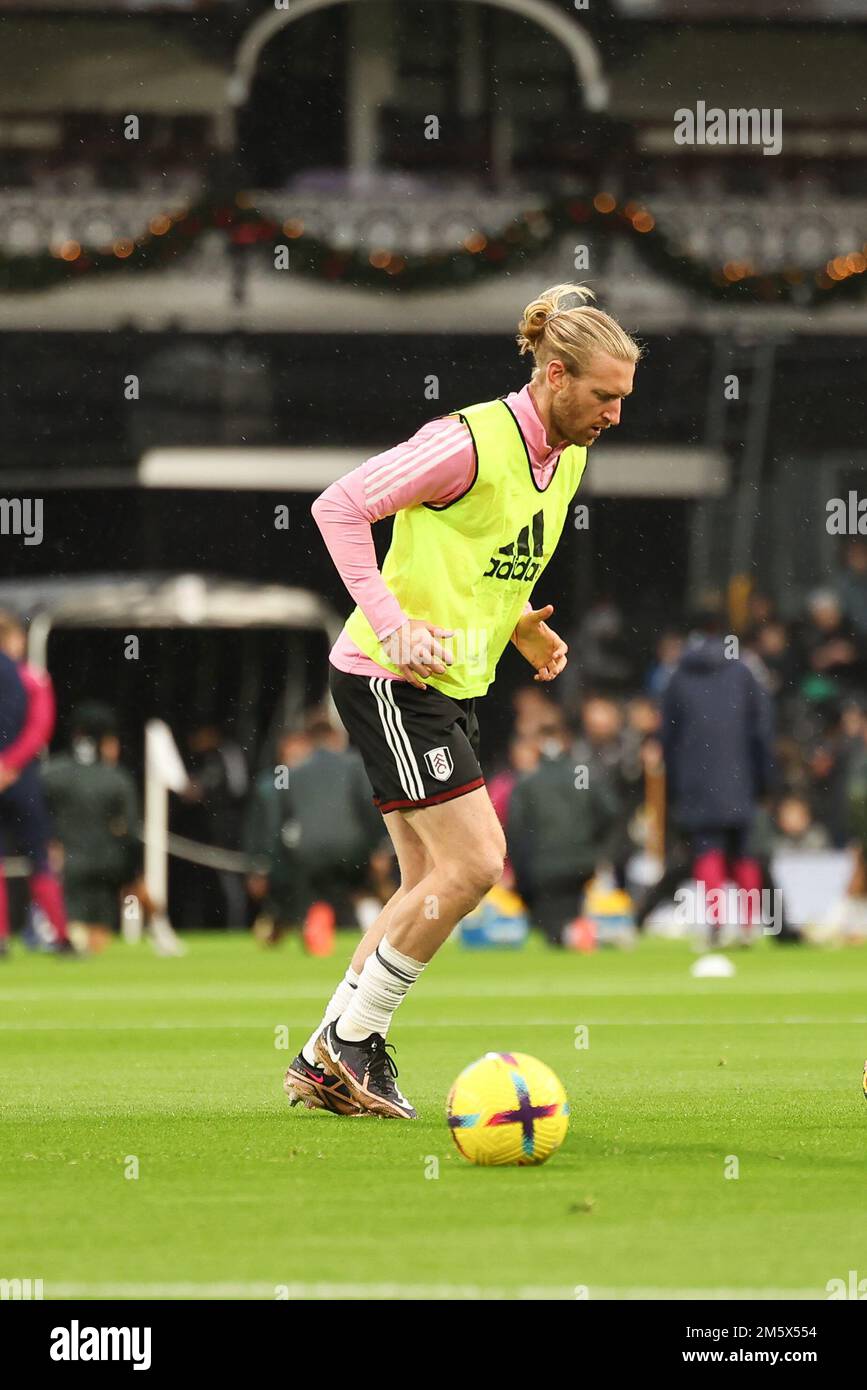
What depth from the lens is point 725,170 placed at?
31.4m

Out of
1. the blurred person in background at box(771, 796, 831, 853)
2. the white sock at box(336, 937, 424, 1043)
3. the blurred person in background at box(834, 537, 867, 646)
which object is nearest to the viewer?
the white sock at box(336, 937, 424, 1043)

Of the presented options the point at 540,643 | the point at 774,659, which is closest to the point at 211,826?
the point at 774,659

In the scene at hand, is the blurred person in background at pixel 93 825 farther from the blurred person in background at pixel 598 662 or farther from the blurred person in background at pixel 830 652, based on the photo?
the blurred person in background at pixel 830 652

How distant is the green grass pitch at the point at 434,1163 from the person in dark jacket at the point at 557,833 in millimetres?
6061

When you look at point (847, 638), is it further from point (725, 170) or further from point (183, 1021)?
point (183, 1021)

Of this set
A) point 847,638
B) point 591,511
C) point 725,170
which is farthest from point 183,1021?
point 725,170

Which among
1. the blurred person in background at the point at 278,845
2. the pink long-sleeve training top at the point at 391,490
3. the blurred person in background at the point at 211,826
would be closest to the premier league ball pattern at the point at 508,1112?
the pink long-sleeve training top at the point at 391,490

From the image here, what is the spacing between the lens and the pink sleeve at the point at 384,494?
7191 millimetres

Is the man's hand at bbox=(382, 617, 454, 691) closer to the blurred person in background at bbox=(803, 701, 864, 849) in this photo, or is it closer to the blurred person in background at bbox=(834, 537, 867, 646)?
the blurred person in background at bbox=(803, 701, 864, 849)

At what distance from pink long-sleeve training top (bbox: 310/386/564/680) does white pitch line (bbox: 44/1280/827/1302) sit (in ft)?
8.74

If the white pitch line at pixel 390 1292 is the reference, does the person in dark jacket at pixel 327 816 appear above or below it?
above

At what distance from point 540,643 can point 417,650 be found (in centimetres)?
88

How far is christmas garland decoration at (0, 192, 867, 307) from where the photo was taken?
90.5 ft

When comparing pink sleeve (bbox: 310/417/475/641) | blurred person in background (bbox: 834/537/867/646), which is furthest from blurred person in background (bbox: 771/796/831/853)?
pink sleeve (bbox: 310/417/475/641)
